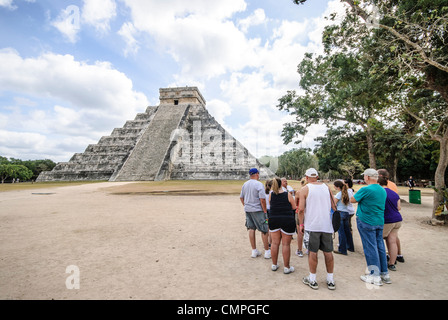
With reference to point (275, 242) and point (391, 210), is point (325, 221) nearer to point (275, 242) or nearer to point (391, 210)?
point (275, 242)

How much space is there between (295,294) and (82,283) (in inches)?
106

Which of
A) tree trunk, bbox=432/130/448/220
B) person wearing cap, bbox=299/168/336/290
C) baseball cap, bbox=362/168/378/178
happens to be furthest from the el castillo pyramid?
person wearing cap, bbox=299/168/336/290

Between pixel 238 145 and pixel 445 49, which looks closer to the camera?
pixel 445 49

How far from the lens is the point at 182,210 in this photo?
8.06 m

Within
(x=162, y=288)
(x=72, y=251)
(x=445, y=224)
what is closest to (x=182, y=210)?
(x=72, y=251)

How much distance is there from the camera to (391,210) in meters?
3.53

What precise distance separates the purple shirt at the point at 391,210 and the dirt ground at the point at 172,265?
2.56ft

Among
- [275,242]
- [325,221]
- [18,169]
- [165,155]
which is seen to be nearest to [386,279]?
[325,221]

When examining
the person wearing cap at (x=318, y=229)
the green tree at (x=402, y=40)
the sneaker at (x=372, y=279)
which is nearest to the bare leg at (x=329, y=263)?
the person wearing cap at (x=318, y=229)

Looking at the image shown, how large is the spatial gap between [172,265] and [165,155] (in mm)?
19786

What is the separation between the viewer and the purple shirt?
3477 mm

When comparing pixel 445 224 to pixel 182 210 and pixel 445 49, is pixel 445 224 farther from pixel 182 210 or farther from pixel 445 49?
pixel 182 210

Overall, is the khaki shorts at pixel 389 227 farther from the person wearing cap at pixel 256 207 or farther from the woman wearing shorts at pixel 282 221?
the person wearing cap at pixel 256 207
